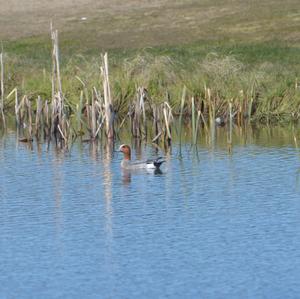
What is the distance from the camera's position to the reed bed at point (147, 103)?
27422 mm

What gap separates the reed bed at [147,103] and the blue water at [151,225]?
0.80 m

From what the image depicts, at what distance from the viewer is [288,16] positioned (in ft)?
175

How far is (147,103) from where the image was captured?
2944 centimetres

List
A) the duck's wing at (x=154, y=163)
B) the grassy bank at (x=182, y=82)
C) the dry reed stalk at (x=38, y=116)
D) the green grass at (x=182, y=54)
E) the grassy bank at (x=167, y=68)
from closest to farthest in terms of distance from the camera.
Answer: the duck's wing at (x=154, y=163) → the dry reed stalk at (x=38, y=116) → the grassy bank at (x=167, y=68) → the grassy bank at (x=182, y=82) → the green grass at (x=182, y=54)

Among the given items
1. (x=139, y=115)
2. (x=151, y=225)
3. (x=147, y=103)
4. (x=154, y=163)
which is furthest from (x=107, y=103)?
(x=151, y=225)

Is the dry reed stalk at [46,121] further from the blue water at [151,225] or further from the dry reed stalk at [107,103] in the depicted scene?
the dry reed stalk at [107,103]

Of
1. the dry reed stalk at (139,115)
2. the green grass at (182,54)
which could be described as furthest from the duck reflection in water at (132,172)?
the green grass at (182,54)

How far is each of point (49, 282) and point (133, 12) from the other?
44.1 metres

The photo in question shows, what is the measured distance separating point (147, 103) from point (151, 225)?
10183mm

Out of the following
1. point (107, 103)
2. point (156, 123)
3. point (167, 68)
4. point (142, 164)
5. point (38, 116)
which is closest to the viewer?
point (142, 164)

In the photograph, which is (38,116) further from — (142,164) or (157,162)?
(157,162)

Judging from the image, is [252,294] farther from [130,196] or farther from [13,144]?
[13,144]

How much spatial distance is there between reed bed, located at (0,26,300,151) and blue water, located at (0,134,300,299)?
795 millimetres

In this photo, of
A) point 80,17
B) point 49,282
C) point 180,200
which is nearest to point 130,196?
point 180,200
